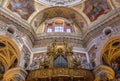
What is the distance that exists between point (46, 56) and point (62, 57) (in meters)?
1.54

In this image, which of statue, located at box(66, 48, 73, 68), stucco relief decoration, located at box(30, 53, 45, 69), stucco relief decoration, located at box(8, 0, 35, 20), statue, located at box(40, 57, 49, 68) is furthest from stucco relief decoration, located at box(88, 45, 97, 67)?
stucco relief decoration, located at box(8, 0, 35, 20)

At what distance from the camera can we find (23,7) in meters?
18.8

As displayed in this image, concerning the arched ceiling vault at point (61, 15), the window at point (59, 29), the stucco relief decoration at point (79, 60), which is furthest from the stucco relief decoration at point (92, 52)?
the window at point (59, 29)

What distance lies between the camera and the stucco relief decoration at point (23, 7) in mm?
17906

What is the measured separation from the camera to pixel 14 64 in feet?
52.0

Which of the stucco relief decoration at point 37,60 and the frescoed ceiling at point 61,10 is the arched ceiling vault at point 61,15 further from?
the stucco relief decoration at point 37,60

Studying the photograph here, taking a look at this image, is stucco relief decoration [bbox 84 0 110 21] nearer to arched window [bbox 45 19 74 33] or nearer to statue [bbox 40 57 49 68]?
arched window [bbox 45 19 74 33]

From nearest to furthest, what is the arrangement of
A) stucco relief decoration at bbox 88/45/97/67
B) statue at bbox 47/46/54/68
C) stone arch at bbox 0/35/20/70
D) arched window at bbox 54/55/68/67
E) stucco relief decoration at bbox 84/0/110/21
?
arched window at bbox 54/55/68/67, statue at bbox 47/46/54/68, stone arch at bbox 0/35/20/70, stucco relief decoration at bbox 88/45/97/67, stucco relief decoration at bbox 84/0/110/21

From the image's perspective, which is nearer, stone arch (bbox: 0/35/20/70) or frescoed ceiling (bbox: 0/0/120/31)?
stone arch (bbox: 0/35/20/70)

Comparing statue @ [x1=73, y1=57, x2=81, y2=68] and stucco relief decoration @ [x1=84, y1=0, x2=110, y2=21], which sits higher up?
stucco relief decoration @ [x1=84, y1=0, x2=110, y2=21]

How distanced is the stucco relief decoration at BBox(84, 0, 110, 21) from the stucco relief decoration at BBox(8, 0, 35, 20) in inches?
192

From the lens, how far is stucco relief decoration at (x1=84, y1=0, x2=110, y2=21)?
59.4ft

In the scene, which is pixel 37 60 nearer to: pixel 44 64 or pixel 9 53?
pixel 44 64

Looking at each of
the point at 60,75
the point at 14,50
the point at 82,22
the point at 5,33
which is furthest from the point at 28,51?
the point at 82,22
